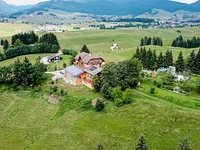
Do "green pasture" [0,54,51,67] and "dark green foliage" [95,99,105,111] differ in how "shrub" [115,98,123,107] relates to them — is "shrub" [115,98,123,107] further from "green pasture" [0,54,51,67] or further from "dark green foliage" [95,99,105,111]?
"green pasture" [0,54,51,67]

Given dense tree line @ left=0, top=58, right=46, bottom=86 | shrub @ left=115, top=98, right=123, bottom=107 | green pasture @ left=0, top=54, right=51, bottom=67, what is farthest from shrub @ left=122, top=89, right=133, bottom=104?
green pasture @ left=0, top=54, right=51, bottom=67

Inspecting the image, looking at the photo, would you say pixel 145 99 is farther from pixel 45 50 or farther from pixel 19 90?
pixel 45 50

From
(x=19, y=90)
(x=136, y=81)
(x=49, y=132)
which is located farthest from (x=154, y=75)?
(x=19, y=90)

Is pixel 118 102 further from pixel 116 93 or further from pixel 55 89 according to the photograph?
pixel 55 89

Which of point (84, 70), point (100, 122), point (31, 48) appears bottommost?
point (100, 122)

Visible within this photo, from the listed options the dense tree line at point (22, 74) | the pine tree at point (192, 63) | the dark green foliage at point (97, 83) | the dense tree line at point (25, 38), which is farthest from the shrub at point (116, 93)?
the dense tree line at point (25, 38)

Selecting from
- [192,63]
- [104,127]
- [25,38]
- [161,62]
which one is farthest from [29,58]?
[192,63]
